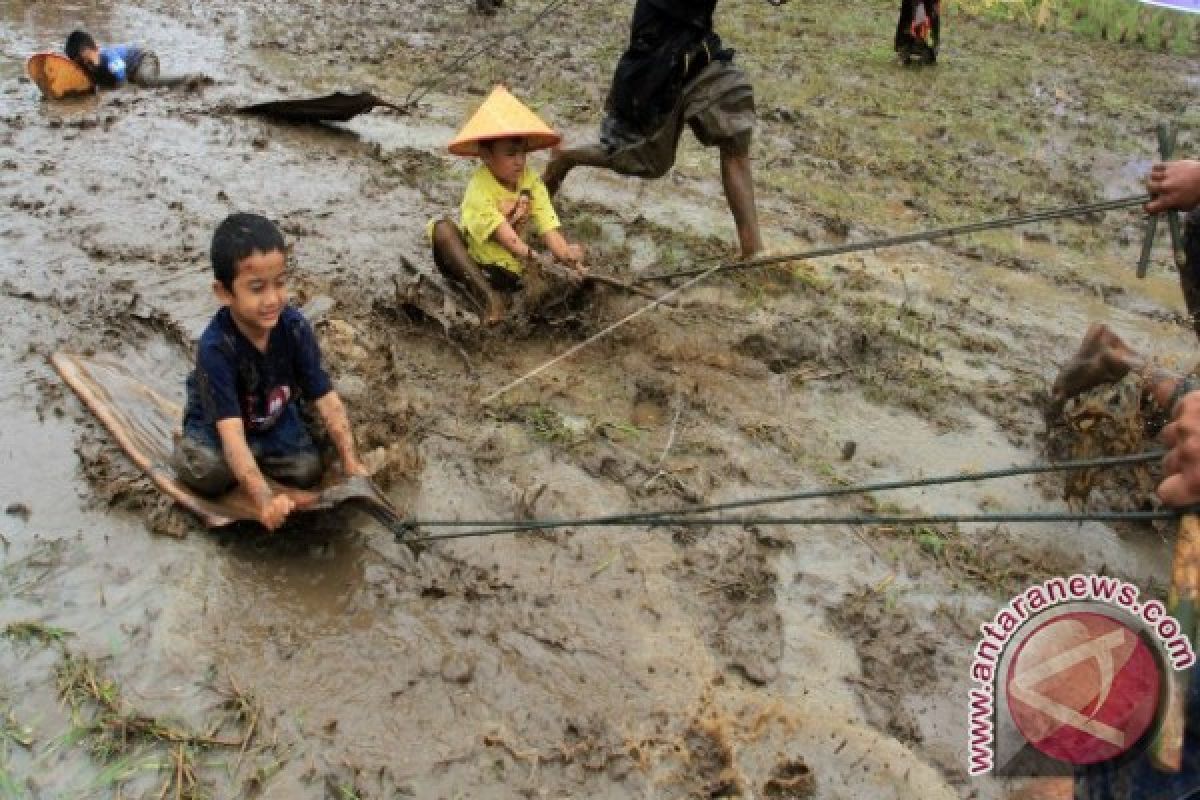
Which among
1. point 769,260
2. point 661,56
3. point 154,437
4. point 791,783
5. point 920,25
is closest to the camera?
point 791,783

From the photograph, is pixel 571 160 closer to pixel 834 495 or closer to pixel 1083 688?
pixel 834 495

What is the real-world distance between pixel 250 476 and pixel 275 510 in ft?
0.48

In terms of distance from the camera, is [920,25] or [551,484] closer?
[551,484]

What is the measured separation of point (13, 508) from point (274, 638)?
115 centimetres

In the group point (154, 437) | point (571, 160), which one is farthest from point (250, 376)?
point (571, 160)

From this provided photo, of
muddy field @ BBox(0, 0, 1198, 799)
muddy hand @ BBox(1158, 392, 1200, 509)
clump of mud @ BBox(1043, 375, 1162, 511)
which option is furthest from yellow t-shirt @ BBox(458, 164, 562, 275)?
muddy hand @ BBox(1158, 392, 1200, 509)

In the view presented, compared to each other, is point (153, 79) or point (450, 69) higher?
point (450, 69)

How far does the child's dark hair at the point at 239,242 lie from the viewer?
9.32 feet

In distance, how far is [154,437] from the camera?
3.62 m

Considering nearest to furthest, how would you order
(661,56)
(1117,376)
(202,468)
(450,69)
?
(202,468)
(1117,376)
(661,56)
(450,69)

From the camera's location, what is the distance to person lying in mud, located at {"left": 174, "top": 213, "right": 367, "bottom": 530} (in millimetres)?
2898

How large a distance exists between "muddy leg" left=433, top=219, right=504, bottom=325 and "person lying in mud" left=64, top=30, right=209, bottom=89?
15.5ft

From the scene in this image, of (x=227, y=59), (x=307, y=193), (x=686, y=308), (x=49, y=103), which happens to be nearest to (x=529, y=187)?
(x=686, y=308)

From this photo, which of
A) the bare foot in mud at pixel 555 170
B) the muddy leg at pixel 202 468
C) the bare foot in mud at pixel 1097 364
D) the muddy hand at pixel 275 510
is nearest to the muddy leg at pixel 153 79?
the bare foot in mud at pixel 555 170
